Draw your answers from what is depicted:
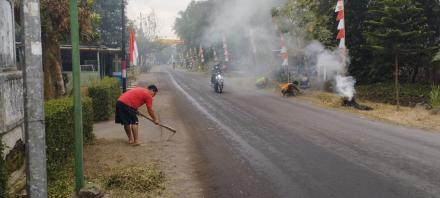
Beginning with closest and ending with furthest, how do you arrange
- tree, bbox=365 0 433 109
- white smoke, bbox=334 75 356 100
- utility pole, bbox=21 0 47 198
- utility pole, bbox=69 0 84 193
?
utility pole, bbox=21 0 47 198
utility pole, bbox=69 0 84 193
tree, bbox=365 0 433 109
white smoke, bbox=334 75 356 100

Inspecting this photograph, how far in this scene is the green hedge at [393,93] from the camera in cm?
1838

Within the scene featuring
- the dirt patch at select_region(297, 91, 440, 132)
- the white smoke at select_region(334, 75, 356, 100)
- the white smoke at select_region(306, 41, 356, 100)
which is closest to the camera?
the dirt patch at select_region(297, 91, 440, 132)

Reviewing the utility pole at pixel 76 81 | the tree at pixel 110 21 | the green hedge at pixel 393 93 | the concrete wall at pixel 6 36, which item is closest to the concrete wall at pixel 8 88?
the concrete wall at pixel 6 36

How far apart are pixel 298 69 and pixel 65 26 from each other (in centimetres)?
1749

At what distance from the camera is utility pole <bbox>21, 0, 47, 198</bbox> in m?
4.14

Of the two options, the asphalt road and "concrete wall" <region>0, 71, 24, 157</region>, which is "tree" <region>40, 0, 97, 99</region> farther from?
"concrete wall" <region>0, 71, 24, 157</region>

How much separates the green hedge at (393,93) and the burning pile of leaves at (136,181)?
13.5m

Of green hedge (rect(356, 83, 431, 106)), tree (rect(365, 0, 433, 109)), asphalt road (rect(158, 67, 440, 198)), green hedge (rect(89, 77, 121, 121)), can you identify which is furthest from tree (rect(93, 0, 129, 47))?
asphalt road (rect(158, 67, 440, 198))

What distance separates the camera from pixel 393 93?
→ 19359mm

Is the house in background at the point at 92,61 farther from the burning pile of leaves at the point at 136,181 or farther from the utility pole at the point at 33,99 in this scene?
the utility pole at the point at 33,99

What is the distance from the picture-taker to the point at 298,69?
30781 millimetres

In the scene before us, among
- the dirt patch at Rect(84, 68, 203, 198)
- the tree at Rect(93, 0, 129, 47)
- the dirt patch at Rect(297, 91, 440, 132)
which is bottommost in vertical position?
the dirt patch at Rect(84, 68, 203, 198)

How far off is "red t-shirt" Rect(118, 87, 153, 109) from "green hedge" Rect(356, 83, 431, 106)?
38.2ft

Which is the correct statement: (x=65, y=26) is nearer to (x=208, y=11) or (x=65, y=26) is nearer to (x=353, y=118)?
(x=353, y=118)
